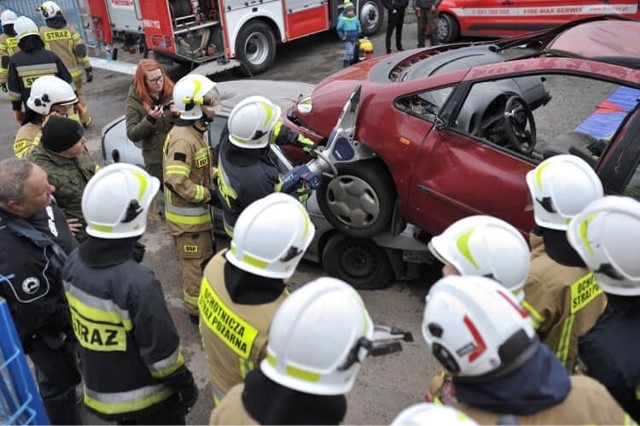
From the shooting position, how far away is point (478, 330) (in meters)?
1.55

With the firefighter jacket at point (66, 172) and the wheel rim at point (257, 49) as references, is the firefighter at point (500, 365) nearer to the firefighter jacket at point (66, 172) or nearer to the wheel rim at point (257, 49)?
the firefighter jacket at point (66, 172)

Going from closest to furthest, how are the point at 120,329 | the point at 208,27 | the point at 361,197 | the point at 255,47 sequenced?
the point at 120,329
the point at 361,197
the point at 208,27
the point at 255,47

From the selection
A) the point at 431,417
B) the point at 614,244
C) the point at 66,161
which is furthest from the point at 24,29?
the point at 431,417

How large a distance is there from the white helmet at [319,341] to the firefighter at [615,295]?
2.61 feet

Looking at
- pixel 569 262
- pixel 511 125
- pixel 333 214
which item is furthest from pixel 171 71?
pixel 569 262

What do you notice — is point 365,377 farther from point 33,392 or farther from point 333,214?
point 33,392

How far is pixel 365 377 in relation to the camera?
12.2 feet

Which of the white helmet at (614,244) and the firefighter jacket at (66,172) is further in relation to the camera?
the firefighter jacket at (66,172)

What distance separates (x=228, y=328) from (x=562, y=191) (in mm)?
1468

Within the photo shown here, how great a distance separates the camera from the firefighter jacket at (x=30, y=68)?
6.62 m

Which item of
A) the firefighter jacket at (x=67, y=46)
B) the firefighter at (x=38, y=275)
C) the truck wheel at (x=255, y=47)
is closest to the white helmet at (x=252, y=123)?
the firefighter at (x=38, y=275)

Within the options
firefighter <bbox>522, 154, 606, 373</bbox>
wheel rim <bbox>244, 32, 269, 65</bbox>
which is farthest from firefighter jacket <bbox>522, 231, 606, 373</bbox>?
wheel rim <bbox>244, 32, 269, 65</bbox>

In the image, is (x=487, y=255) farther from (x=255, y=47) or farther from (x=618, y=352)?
(x=255, y=47)

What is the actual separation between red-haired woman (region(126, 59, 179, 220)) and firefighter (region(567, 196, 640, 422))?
3.21m
